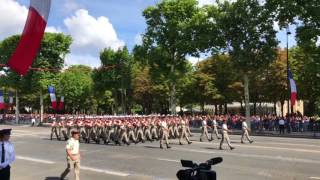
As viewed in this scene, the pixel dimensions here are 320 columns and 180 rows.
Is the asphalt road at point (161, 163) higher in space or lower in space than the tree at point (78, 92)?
lower

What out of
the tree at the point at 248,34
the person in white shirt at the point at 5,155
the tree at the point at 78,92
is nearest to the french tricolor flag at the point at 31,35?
the person in white shirt at the point at 5,155

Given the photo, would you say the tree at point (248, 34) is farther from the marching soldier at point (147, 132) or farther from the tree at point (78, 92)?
the tree at point (78, 92)

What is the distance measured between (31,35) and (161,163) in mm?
10986

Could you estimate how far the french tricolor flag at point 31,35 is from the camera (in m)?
8.23

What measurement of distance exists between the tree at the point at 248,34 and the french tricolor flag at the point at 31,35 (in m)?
34.6

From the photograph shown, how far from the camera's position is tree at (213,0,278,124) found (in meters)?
41.7

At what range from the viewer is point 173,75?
52.9 m

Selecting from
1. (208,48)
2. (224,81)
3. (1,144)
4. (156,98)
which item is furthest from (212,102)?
(1,144)

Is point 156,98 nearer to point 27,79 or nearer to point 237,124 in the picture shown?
point 27,79

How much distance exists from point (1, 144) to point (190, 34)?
42284mm

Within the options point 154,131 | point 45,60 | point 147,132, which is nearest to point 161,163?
point 147,132

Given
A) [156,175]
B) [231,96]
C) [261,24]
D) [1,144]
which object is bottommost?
[156,175]

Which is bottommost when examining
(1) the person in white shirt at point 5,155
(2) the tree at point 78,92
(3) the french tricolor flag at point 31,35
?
(1) the person in white shirt at point 5,155

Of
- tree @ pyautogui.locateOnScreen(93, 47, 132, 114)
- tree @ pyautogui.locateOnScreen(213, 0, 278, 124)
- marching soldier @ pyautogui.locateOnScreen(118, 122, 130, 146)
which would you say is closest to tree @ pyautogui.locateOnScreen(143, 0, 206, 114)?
tree @ pyautogui.locateOnScreen(213, 0, 278, 124)
